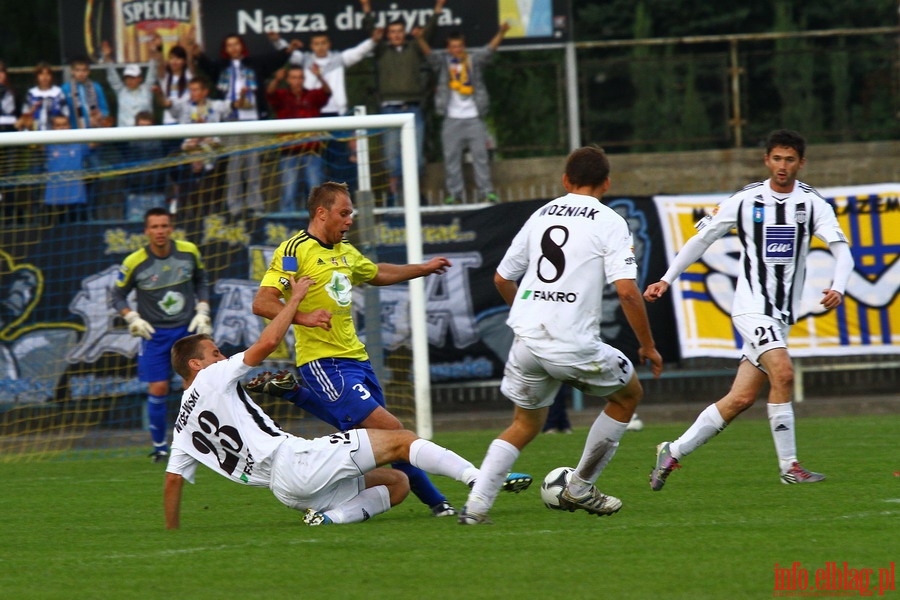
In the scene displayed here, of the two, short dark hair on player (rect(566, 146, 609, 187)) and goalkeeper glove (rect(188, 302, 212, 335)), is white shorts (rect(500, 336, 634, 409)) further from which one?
goalkeeper glove (rect(188, 302, 212, 335))

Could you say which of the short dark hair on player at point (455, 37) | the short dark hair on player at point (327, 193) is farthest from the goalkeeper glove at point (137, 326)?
the short dark hair on player at point (455, 37)

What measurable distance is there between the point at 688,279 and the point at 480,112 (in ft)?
11.2

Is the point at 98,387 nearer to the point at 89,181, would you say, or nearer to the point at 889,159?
the point at 89,181

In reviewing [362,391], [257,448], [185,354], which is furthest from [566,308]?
[185,354]

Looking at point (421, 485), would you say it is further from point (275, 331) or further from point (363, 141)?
point (363, 141)

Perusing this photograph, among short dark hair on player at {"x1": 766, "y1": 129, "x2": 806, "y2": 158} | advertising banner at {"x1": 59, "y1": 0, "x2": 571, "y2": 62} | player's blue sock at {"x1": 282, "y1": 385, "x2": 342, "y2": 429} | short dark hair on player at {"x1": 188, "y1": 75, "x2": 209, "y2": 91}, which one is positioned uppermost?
advertising banner at {"x1": 59, "y1": 0, "x2": 571, "y2": 62}

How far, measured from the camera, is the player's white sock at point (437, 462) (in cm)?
673

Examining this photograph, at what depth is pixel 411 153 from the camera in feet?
38.7

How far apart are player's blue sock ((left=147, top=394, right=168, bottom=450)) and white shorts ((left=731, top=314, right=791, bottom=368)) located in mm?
5667

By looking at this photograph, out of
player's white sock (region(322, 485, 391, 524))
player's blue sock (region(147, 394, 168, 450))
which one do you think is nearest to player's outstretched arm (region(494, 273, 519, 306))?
player's white sock (region(322, 485, 391, 524))

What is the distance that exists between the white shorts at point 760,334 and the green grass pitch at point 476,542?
84 centimetres

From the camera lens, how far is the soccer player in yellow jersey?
7270 millimetres

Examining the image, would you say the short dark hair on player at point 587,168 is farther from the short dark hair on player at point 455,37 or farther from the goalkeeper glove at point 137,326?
the short dark hair on player at point 455,37

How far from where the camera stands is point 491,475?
21.6 feet
